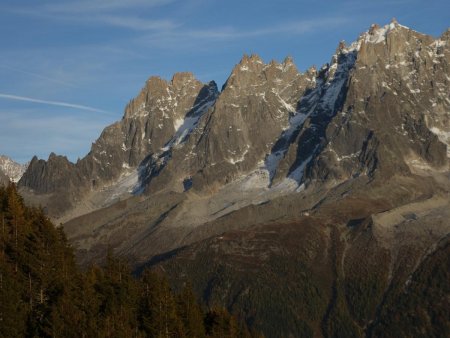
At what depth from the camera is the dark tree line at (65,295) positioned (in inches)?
4003

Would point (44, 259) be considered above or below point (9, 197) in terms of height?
below

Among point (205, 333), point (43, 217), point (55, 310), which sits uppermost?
point (43, 217)

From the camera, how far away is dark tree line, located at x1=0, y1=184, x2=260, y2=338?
102 m

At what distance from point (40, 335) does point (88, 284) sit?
12.7 m

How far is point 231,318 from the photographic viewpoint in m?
151

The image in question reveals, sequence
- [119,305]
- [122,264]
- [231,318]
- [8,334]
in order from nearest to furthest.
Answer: [8,334] < [119,305] < [122,264] < [231,318]

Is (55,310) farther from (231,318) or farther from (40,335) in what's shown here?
(231,318)

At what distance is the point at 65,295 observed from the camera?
107m

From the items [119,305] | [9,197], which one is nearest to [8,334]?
[119,305]

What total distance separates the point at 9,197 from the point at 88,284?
2304 centimetres

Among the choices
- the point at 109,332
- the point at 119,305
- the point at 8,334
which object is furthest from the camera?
the point at 119,305

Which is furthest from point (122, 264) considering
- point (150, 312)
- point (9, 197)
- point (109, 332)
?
point (109, 332)

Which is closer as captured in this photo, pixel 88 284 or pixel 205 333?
pixel 88 284

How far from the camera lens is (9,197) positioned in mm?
128250
